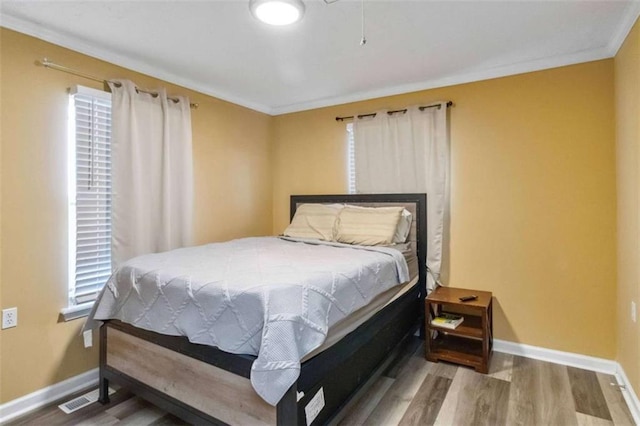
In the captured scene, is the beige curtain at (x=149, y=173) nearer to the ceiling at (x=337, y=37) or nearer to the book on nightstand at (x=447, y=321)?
the ceiling at (x=337, y=37)

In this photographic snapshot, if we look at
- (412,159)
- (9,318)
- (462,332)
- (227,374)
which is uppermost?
(412,159)

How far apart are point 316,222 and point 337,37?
5.35 feet

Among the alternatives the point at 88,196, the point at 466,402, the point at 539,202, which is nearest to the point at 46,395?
the point at 88,196

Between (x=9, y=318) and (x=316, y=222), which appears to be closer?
(x=9, y=318)

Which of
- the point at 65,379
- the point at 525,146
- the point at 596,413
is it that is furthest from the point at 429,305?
the point at 65,379

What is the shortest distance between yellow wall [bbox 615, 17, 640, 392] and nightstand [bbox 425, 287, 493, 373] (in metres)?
0.80

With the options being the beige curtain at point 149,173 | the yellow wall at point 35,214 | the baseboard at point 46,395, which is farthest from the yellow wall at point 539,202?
the baseboard at point 46,395

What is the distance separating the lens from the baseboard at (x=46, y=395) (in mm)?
2051

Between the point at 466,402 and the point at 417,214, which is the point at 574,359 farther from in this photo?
the point at 417,214

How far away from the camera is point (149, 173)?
2773 millimetres

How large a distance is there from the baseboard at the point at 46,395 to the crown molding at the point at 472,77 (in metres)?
3.15

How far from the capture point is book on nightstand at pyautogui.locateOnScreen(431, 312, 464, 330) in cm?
261

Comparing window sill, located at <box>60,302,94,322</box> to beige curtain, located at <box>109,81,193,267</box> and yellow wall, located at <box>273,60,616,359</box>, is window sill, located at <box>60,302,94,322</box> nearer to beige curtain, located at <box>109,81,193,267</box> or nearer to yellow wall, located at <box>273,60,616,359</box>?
beige curtain, located at <box>109,81,193,267</box>

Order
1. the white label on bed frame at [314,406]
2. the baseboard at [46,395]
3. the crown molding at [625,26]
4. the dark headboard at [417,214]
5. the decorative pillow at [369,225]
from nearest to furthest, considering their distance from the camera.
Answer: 1. the white label on bed frame at [314,406]
2. the crown molding at [625,26]
3. the baseboard at [46,395]
4. the decorative pillow at [369,225]
5. the dark headboard at [417,214]
